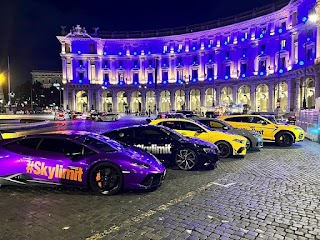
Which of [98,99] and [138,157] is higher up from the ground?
[98,99]

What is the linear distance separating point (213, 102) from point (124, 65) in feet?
99.0

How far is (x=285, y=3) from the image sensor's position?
6619 centimetres

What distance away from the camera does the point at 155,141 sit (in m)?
10.0

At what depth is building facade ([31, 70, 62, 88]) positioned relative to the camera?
463ft

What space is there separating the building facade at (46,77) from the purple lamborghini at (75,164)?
140746mm

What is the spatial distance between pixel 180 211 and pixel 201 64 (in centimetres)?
8140

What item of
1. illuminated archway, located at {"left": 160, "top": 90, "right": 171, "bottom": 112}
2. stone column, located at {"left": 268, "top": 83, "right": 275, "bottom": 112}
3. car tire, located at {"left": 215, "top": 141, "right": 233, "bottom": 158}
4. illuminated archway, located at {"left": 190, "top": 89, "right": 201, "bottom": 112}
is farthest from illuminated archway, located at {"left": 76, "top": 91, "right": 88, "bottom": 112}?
car tire, located at {"left": 215, "top": 141, "right": 233, "bottom": 158}

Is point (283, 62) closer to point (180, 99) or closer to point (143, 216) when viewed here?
point (180, 99)

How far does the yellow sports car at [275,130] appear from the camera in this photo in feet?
53.3

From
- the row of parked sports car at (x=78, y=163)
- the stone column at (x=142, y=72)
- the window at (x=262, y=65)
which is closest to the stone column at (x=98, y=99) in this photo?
the stone column at (x=142, y=72)

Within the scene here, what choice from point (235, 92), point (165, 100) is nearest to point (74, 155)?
point (235, 92)

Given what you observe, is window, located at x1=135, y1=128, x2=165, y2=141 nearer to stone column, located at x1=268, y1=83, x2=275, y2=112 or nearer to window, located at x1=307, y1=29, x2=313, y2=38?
window, located at x1=307, y1=29, x2=313, y2=38

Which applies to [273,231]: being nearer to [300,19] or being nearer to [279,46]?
[300,19]

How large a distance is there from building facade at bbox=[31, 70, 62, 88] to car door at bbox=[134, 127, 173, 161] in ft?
455
